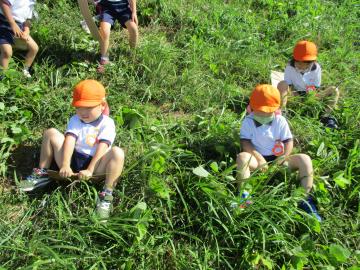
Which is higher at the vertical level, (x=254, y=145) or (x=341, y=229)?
(x=254, y=145)

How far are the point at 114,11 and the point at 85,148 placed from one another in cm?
197

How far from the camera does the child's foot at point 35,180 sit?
2.97 metres

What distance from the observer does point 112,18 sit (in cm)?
444

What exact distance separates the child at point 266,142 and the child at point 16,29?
88.0 inches

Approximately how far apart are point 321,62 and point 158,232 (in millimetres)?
3375

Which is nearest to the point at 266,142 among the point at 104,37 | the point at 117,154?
the point at 117,154

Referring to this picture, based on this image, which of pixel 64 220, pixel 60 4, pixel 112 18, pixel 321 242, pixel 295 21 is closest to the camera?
pixel 64 220

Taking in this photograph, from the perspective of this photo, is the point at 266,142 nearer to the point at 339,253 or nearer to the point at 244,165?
the point at 244,165

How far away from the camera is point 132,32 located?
4.48 meters

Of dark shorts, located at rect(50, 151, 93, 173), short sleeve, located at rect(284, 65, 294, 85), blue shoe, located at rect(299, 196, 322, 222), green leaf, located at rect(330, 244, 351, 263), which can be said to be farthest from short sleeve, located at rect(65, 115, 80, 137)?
short sleeve, located at rect(284, 65, 294, 85)

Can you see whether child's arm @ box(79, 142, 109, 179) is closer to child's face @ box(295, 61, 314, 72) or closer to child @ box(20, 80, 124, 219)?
child @ box(20, 80, 124, 219)

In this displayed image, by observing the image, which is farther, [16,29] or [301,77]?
[301,77]

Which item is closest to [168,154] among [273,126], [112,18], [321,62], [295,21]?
[273,126]

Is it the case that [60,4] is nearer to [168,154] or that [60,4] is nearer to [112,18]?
[112,18]
